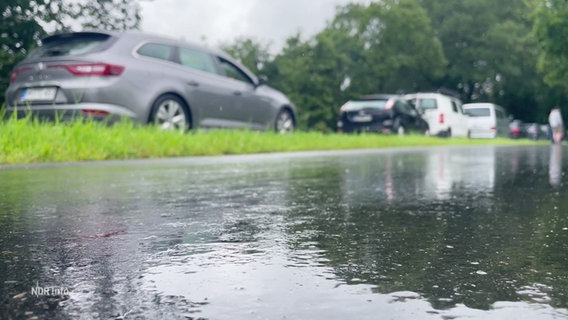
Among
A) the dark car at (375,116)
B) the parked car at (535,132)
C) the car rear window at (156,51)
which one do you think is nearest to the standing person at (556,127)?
the dark car at (375,116)

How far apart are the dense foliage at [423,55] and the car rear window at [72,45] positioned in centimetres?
3163

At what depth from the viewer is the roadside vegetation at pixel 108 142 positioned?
712cm

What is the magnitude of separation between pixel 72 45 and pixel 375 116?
12.1 metres

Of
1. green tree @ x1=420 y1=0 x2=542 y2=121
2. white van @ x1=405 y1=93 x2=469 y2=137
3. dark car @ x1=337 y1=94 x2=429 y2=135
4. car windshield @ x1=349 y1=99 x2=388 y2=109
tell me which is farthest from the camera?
green tree @ x1=420 y1=0 x2=542 y2=121

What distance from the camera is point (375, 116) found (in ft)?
68.2

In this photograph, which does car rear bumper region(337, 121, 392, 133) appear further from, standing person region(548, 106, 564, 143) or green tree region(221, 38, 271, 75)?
green tree region(221, 38, 271, 75)

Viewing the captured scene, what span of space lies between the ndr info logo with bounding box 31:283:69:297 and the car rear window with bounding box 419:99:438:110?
2395cm

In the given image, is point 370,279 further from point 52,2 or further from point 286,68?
point 286,68

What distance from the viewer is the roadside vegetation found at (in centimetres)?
712

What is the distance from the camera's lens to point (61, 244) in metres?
2.43

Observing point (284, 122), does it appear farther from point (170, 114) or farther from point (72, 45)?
point (72, 45)

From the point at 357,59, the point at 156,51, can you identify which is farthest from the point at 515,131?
the point at 156,51

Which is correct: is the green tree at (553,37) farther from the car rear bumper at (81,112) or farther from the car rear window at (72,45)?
the car rear bumper at (81,112)

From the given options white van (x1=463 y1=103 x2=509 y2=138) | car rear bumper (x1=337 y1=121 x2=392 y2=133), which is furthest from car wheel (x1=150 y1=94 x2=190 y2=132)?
white van (x1=463 y1=103 x2=509 y2=138)
